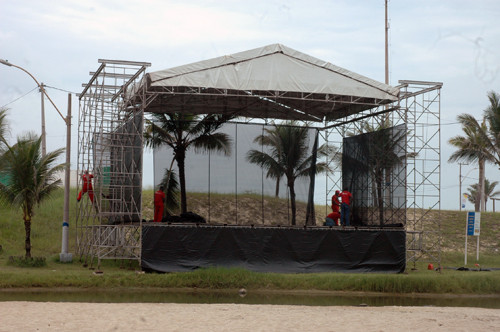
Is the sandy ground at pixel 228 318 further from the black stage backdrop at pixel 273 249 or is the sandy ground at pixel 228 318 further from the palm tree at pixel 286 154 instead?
the palm tree at pixel 286 154

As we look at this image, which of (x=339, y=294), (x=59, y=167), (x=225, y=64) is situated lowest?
(x=339, y=294)

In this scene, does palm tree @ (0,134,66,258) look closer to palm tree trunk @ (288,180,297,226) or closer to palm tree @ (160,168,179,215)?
palm tree @ (160,168,179,215)

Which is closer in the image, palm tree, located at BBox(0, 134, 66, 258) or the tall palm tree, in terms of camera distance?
palm tree, located at BBox(0, 134, 66, 258)

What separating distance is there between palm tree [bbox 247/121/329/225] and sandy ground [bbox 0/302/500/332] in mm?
11656

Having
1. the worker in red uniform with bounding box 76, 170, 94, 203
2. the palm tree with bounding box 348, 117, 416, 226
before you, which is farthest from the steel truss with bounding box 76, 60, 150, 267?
the palm tree with bounding box 348, 117, 416, 226

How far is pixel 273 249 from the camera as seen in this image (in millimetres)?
21281

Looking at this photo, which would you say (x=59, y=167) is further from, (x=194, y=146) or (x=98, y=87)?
(x=194, y=146)

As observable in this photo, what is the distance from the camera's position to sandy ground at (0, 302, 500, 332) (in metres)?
12.8

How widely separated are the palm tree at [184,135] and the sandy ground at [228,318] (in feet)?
36.0

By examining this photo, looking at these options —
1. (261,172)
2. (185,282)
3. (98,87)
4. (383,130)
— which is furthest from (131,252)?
(383,130)

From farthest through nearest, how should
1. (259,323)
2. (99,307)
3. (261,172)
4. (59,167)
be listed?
(261,172)
(59,167)
(99,307)
(259,323)

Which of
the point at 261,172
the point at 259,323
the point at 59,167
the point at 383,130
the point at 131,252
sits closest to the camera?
the point at 259,323

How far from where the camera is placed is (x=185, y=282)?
19.4m

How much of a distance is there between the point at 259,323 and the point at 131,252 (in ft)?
26.9
